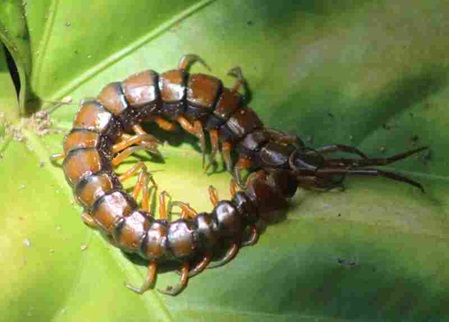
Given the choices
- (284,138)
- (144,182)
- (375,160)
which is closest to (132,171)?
(144,182)

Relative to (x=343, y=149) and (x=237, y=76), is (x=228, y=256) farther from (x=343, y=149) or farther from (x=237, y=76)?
(x=237, y=76)

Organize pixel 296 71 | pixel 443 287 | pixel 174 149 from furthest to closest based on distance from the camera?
pixel 174 149 < pixel 296 71 < pixel 443 287

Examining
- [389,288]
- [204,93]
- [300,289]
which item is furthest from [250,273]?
[204,93]

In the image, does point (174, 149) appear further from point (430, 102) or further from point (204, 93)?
point (430, 102)

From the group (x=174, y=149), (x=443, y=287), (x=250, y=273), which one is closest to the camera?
(x=443, y=287)

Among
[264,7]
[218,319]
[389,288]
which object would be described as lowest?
[218,319]

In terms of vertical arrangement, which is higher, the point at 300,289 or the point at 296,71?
the point at 296,71
